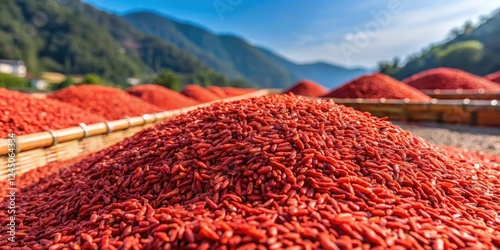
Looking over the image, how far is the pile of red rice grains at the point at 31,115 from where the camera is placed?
281 cm

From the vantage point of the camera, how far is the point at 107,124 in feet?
10.7

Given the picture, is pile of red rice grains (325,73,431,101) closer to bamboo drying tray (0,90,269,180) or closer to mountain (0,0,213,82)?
bamboo drying tray (0,90,269,180)

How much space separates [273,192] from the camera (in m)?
1.24

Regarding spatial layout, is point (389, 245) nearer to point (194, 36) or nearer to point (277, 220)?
point (277, 220)

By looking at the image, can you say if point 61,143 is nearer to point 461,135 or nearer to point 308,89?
point 461,135

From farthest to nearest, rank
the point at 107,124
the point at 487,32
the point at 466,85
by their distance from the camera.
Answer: the point at 487,32
the point at 466,85
the point at 107,124

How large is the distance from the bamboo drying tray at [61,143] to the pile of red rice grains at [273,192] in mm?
671

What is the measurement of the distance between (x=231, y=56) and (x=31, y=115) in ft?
368

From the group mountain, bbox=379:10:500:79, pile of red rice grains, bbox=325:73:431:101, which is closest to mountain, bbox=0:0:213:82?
mountain, bbox=379:10:500:79

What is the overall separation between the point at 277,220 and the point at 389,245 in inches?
12.3

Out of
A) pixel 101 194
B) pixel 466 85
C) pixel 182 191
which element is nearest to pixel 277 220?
pixel 182 191

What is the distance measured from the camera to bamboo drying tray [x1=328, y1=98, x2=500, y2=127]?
17.0ft

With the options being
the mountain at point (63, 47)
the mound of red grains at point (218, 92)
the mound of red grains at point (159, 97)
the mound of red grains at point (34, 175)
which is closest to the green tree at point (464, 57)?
the mound of red grains at point (218, 92)

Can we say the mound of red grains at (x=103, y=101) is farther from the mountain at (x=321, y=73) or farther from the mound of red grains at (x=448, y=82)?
the mountain at (x=321, y=73)
